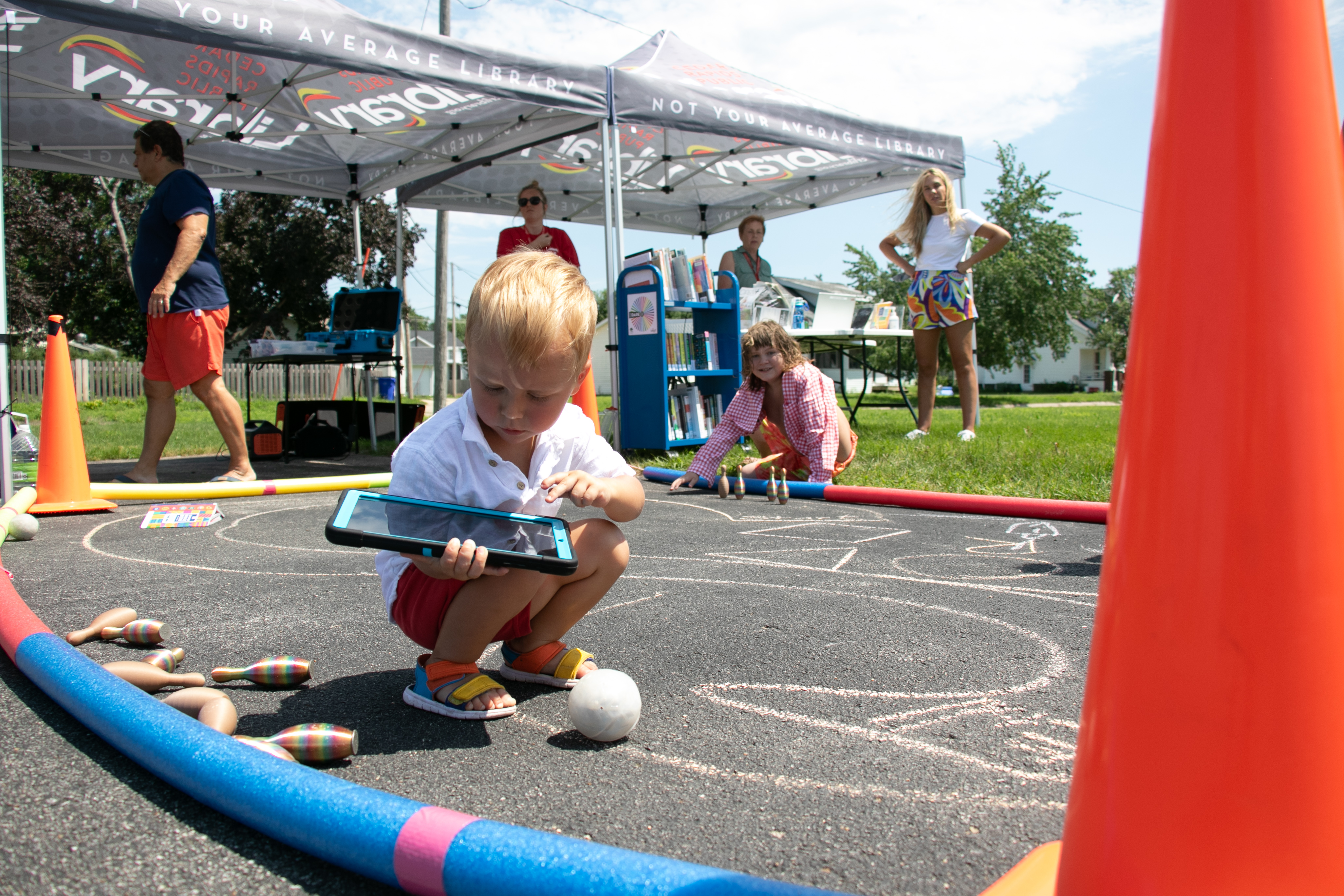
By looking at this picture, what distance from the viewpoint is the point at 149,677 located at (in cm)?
183

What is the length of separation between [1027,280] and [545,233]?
28851 millimetres

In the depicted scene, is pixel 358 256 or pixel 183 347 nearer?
pixel 183 347

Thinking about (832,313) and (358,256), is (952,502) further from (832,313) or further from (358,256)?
(358,256)

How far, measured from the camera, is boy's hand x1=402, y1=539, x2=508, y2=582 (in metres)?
1.50

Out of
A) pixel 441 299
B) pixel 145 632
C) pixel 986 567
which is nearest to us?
pixel 145 632

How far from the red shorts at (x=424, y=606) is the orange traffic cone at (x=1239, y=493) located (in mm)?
1285

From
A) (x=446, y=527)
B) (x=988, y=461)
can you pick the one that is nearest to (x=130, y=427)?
(x=988, y=461)

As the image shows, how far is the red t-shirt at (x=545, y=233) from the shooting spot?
23.1 feet

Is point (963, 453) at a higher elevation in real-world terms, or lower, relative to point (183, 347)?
lower

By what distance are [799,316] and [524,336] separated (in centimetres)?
726

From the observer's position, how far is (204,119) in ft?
26.1

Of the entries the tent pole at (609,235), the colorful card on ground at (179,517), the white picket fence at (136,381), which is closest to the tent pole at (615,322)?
the tent pole at (609,235)

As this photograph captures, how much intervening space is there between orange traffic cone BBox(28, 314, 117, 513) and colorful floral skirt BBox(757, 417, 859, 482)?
3735 millimetres

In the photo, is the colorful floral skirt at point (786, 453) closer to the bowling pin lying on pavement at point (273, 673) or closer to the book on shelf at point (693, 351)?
the book on shelf at point (693, 351)
